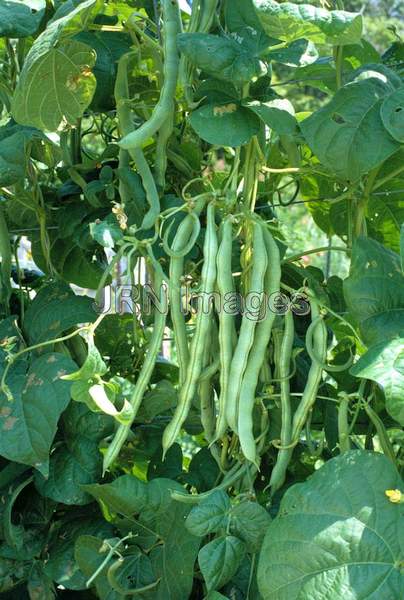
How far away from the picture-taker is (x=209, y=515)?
1238 millimetres

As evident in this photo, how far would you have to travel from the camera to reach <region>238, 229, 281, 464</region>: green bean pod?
1226 millimetres

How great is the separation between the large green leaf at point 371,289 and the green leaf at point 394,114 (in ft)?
0.62

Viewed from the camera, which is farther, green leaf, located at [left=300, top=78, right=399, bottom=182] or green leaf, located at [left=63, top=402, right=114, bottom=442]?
green leaf, located at [left=63, top=402, right=114, bottom=442]

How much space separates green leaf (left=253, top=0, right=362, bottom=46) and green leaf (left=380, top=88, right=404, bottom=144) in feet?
0.37

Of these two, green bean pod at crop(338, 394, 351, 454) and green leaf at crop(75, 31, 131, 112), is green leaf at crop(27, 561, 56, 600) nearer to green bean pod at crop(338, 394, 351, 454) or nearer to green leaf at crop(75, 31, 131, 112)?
green bean pod at crop(338, 394, 351, 454)

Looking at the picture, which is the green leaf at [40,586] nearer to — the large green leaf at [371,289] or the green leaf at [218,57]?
the large green leaf at [371,289]

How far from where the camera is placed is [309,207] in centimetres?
190

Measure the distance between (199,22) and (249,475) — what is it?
2.29 ft

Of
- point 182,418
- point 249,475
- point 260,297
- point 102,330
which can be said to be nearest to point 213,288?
point 260,297

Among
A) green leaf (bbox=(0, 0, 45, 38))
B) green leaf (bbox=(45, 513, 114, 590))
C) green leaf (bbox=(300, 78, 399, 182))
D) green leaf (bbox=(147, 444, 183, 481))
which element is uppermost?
green leaf (bbox=(0, 0, 45, 38))

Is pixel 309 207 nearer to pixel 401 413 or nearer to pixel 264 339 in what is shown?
pixel 264 339

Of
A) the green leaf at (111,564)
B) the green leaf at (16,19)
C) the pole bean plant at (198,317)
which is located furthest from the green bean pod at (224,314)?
the green leaf at (16,19)

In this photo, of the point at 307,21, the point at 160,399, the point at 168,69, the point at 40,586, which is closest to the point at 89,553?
the point at 40,586


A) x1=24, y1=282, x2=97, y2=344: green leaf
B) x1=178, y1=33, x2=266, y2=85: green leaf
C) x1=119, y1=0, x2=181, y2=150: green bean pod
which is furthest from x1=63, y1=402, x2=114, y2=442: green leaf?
x1=178, y1=33, x2=266, y2=85: green leaf
